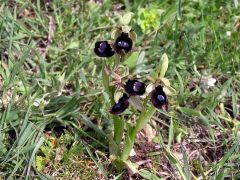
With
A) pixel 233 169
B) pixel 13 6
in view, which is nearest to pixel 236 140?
pixel 233 169

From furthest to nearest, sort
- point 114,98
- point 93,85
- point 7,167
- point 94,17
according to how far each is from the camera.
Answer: point 94,17, point 93,85, point 7,167, point 114,98

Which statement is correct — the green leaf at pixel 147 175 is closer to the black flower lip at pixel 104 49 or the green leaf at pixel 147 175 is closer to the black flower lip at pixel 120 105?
the black flower lip at pixel 120 105

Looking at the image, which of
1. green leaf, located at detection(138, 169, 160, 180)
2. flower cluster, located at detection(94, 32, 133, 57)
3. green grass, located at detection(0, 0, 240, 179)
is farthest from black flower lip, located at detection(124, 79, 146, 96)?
green leaf, located at detection(138, 169, 160, 180)

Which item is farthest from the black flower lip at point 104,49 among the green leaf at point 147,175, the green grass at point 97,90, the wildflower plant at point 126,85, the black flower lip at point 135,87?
the green leaf at point 147,175

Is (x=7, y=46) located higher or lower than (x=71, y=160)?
higher

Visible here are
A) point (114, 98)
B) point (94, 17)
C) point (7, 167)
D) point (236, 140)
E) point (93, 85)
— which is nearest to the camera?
point (114, 98)

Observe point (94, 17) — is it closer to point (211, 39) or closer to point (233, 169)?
point (211, 39)
